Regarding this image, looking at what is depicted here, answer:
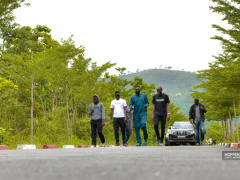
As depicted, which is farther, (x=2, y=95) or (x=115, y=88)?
(x=115, y=88)

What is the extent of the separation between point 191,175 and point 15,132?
1634cm

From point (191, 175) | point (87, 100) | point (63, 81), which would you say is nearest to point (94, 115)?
point (63, 81)

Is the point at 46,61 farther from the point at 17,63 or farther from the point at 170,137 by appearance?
the point at 170,137

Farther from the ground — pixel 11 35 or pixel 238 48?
pixel 11 35

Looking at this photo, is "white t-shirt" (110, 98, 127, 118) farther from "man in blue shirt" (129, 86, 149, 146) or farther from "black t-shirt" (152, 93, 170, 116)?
"black t-shirt" (152, 93, 170, 116)

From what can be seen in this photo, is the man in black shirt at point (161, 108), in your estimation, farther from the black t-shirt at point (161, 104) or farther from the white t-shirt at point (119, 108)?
the white t-shirt at point (119, 108)

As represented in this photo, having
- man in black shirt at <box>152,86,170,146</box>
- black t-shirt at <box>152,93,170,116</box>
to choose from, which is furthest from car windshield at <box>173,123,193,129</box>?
black t-shirt at <box>152,93,170,116</box>

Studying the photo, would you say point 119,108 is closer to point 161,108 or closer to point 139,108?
point 139,108

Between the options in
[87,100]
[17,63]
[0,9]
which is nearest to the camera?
[0,9]

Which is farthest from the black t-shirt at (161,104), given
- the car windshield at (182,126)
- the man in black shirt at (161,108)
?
the car windshield at (182,126)

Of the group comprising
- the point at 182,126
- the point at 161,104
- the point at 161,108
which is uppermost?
the point at 161,104

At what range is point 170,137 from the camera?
2044cm

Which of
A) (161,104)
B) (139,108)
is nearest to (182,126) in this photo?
(139,108)

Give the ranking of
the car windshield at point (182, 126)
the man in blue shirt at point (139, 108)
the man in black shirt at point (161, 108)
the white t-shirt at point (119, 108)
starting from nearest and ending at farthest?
the man in black shirt at point (161, 108)
the white t-shirt at point (119, 108)
the man in blue shirt at point (139, 108)
the car windshield at point (182, 126)
